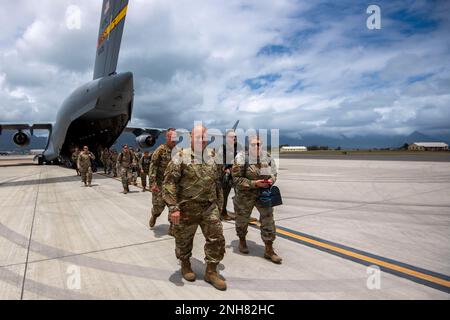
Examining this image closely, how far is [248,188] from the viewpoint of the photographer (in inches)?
158

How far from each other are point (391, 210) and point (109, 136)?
61.1 ft

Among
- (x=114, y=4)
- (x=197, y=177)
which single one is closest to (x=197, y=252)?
(x=197, y=177)

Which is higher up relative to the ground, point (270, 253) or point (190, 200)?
point (190, 200)

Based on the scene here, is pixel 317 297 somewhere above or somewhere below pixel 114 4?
below

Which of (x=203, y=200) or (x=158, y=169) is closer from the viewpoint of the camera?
(x=203, y=200)

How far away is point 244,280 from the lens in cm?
326

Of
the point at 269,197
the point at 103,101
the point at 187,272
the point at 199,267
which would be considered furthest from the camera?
the point at 103,101

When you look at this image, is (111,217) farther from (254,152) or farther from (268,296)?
(268,296)

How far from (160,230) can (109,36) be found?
12.8 m

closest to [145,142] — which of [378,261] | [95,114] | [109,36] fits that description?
[95,114]

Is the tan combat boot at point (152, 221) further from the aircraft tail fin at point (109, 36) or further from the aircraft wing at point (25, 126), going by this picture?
the aircraft wing at point (25, 126)

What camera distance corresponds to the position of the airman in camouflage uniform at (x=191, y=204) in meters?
3.26

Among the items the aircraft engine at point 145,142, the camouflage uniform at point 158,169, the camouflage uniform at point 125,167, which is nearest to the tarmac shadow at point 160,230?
the camouflage uniform at point 158,169

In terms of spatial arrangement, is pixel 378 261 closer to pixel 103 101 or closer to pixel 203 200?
pixel 203 200
